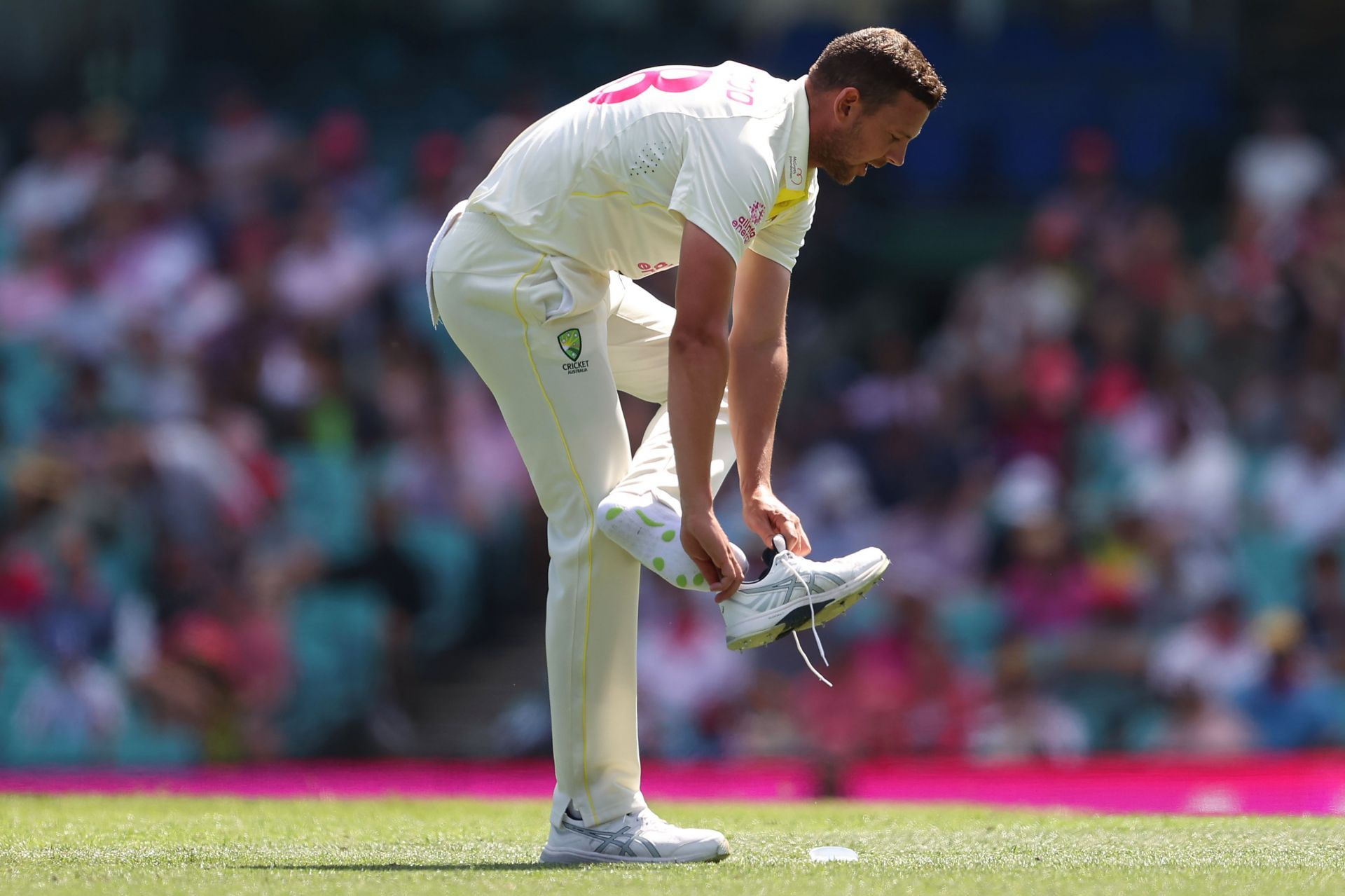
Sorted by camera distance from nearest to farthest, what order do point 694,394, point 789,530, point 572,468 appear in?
point 694,394
point 572,468
point 789,530

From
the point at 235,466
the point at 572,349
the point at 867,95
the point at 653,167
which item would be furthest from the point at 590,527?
the point at 235,466

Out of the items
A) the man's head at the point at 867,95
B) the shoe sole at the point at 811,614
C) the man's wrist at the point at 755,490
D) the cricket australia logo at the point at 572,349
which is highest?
the man's head at the point at 867,95

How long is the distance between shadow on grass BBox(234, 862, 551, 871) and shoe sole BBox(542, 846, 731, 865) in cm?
3

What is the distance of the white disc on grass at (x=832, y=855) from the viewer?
408cm

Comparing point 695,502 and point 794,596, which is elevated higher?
point 695,502

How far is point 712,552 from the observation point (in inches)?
151

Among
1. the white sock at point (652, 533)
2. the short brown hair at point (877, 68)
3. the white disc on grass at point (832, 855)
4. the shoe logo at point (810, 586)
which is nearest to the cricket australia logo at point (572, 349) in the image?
the white sock at point (652, 533)

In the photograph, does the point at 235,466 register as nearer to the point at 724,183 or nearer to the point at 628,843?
the point at 628,843

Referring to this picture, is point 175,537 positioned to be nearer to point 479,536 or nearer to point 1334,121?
point 479,536

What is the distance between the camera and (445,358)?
1032cm

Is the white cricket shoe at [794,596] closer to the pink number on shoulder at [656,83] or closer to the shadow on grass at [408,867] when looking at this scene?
the shadow on grass at [408,867]

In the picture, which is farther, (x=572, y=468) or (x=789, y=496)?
(x=789, y=496)

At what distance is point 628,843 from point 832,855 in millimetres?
534

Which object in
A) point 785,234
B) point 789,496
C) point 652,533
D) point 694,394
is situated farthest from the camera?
point 789,496
